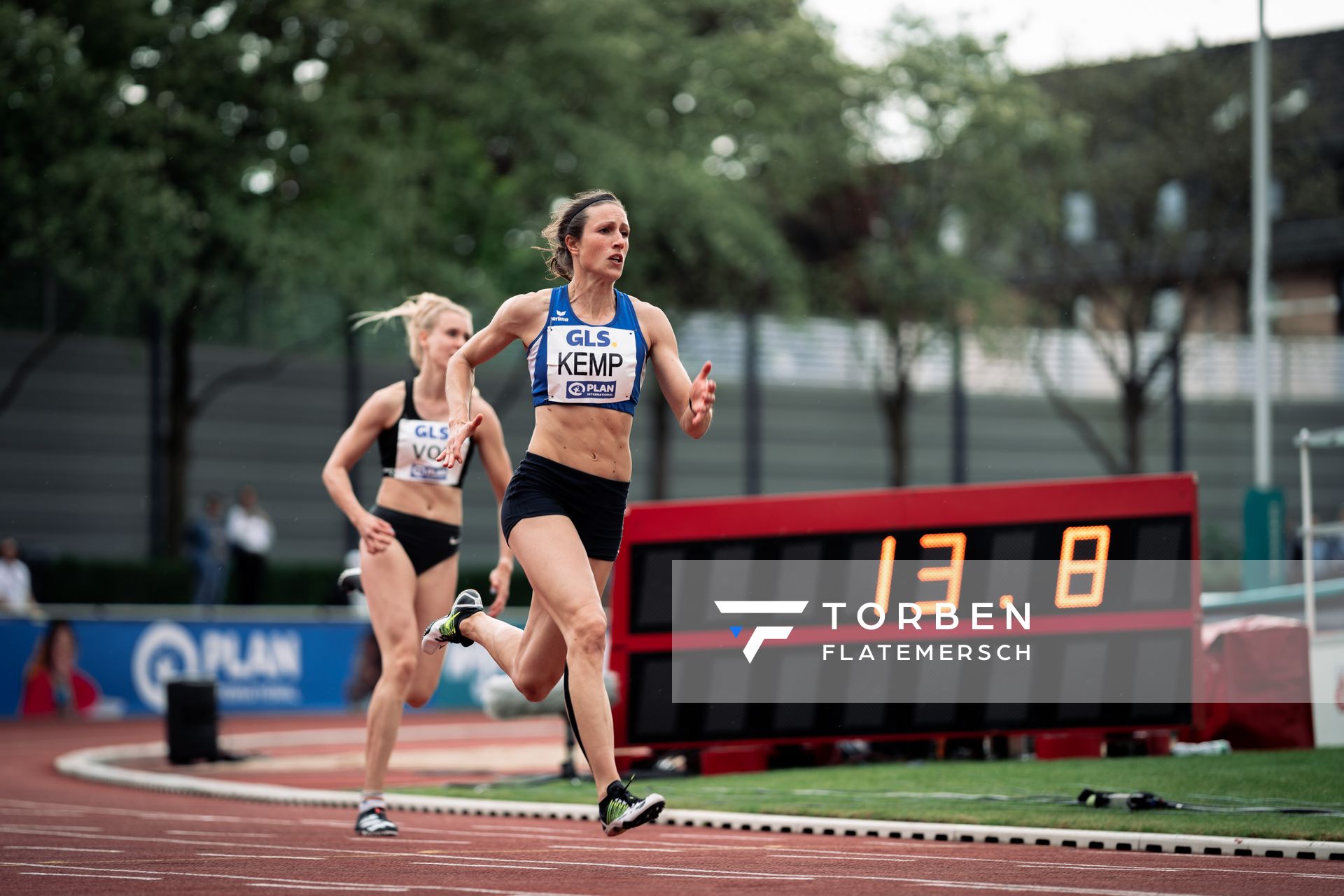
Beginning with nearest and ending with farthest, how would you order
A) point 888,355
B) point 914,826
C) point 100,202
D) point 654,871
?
1. point 654,871
2. point 914,826
3. point 100,202
4. point 888,355

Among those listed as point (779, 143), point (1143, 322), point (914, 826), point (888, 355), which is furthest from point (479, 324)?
point (914, 826)

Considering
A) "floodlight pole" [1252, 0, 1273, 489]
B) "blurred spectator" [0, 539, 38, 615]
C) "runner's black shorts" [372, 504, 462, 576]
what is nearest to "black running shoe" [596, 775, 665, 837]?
"runner's black shorts" [372, 504, 462, 576]

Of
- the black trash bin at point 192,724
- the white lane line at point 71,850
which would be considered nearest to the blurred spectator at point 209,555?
the black trash bin at point 192,724

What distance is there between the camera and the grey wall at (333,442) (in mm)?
29734

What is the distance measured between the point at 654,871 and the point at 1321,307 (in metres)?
26.5

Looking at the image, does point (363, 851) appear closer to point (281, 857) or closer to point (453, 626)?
point (281, 857)

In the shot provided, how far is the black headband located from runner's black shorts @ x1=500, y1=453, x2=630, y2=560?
3.14ft

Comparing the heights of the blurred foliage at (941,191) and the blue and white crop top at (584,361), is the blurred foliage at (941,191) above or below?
above

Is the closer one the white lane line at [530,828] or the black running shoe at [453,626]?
the black running shoe at [453,626]

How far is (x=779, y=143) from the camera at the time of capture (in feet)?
111

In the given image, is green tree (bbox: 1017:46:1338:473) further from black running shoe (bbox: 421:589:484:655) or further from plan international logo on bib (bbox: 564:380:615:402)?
plan international logo on bib (bbox: 564:380:615:402)

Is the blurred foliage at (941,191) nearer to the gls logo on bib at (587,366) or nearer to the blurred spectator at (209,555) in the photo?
the blurred spectator at (209,555)

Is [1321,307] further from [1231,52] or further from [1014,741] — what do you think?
[1014,741]

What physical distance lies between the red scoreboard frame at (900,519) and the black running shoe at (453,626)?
4.10 metres
